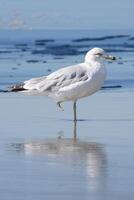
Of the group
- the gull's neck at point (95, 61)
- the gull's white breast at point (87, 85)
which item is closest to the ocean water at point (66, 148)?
the gull's white breast at point (87, 85)

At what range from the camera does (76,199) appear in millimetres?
7449

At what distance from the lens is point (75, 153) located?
1006cm

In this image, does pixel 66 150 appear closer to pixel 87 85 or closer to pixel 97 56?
pixel 87 85

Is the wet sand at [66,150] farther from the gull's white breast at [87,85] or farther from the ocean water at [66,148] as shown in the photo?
the gull's white breast at [87,85]

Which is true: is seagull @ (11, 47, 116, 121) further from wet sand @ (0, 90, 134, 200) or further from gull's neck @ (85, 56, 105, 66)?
wet sand @ (0, 90, 134, 200)

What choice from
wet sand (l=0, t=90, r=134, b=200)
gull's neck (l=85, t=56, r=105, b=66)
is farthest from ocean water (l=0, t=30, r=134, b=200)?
gull's neck (l=85, t=56, r=105, b=66)

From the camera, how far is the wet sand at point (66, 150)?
312 inches

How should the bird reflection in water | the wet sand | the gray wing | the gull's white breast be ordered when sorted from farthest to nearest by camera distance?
the gray wing
the gull's white breast
the bird reflection in water
the wet sand

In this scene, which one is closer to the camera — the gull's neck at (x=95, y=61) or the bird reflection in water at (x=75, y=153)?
the bird reflection in water at (x=75, y=153)

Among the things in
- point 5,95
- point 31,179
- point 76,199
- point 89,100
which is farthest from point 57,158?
point 5,95

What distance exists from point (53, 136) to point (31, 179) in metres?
3.29

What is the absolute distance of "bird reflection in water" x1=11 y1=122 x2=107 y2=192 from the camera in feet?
28.1

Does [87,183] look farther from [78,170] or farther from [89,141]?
[89,141]

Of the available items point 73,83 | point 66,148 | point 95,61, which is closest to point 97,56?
point 95,61
